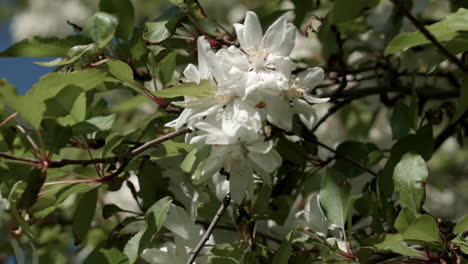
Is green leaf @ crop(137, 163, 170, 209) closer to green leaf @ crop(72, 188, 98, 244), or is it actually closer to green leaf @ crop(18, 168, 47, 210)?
green leaf @ crop(72, 188, 98, 244)

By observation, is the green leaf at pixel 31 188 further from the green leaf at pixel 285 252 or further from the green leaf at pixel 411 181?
the green leaf at pixel 411 181

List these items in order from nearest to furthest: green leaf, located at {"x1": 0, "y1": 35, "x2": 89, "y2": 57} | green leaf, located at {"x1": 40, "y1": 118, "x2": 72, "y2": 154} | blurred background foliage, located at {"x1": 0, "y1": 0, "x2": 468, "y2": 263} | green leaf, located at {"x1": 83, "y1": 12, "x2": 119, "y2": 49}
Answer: green leaf, located at {"x1": 40, "y1": 118, "x2": 72, "y2": 154}
green leaf, located at {"x1": 0, "y1": 35, "x2": 89, "y2": 57}
green leaf, located at {"x1": 83, "y1": 12, "x2": 119, "y2": 49}
blurred background foliage, located at {"x1": 0, "y1": 0, "x2": 468, "y2": 263}

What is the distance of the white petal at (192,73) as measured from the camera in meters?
0.90

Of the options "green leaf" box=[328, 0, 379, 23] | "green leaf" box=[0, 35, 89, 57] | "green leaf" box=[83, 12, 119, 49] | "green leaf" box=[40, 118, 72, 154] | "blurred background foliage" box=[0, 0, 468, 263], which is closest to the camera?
"green leaf" box=[328, 0, 379, 23]

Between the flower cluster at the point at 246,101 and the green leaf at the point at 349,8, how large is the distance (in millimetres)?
134

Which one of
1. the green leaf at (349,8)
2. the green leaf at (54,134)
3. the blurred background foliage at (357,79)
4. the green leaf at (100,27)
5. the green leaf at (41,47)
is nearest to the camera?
the green leaf at (349,8)

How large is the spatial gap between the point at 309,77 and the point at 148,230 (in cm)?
36

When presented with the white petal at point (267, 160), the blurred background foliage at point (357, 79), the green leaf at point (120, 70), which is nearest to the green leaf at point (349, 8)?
the blurred background foliage at point (357, 79)

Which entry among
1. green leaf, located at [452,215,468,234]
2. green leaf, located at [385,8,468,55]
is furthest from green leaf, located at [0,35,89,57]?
green leaf, located at [452,215,468,234]

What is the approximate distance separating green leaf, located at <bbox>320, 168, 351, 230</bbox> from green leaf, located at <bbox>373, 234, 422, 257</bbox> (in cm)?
13

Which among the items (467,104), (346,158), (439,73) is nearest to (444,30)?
(467,104)

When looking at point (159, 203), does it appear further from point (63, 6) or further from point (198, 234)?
point (63, 6)

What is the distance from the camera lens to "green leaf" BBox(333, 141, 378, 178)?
49.5 inches

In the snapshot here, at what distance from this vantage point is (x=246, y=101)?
825mm
